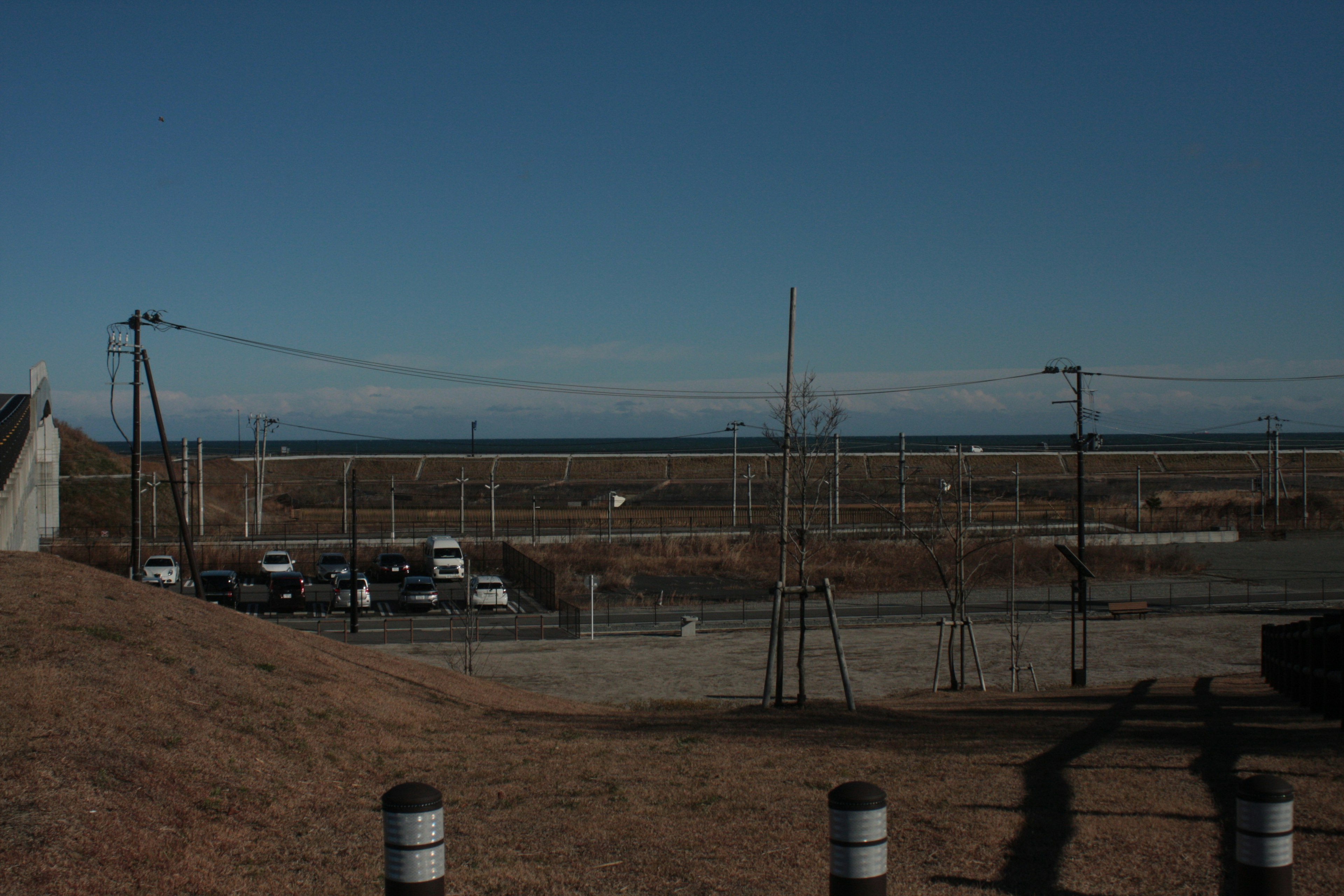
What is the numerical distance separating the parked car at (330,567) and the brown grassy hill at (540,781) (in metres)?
35.1

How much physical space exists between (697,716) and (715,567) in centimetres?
4223

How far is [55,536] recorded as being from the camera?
5553 cm

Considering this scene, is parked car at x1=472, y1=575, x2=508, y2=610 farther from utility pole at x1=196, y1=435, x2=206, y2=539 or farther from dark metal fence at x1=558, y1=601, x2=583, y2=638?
utility pole at x1=196, y1=435, x2=206, y2=539

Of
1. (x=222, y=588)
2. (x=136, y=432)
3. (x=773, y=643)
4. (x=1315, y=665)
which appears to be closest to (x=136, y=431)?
(x=136, y=432)

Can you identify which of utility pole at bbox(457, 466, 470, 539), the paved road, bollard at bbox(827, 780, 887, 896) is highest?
bollard at bbox(827, 780, 887, 896)

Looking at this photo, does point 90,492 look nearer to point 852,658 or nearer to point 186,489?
point 186,489

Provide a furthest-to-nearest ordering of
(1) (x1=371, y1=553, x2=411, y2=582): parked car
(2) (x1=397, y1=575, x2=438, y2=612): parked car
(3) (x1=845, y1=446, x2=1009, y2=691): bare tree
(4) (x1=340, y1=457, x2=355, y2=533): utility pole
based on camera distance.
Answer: (4) (x1=340, y1=457, x2=355, y2=533): utility pole → (1) (x1=371, y1=553, x2=411, y2=582): parked car → (2) (x1=397, y1=575, x2=438, y2=612): parked car → (3) (x1=845, y1=446, x2=1009, y2=691): bare tree

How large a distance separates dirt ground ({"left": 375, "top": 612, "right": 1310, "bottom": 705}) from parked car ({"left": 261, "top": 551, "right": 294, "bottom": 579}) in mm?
19980

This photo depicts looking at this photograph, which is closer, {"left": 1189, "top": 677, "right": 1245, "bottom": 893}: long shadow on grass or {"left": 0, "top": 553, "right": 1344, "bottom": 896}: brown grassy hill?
{"left": 0, "top": 553, "right": 1344, "bottom": 896}: brown grassy hill

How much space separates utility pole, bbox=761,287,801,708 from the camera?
17.1m

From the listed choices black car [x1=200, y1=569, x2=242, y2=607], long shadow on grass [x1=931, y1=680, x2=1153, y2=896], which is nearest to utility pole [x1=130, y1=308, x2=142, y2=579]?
black car [x1=200, y1=569, x2=242, y2=607]

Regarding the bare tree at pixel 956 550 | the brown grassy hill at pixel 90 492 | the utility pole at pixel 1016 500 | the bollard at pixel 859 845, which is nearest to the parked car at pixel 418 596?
the bare tree at pixel 956 550

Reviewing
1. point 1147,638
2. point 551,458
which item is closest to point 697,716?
point 1147,638

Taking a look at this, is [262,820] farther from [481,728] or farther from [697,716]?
[697,716]
